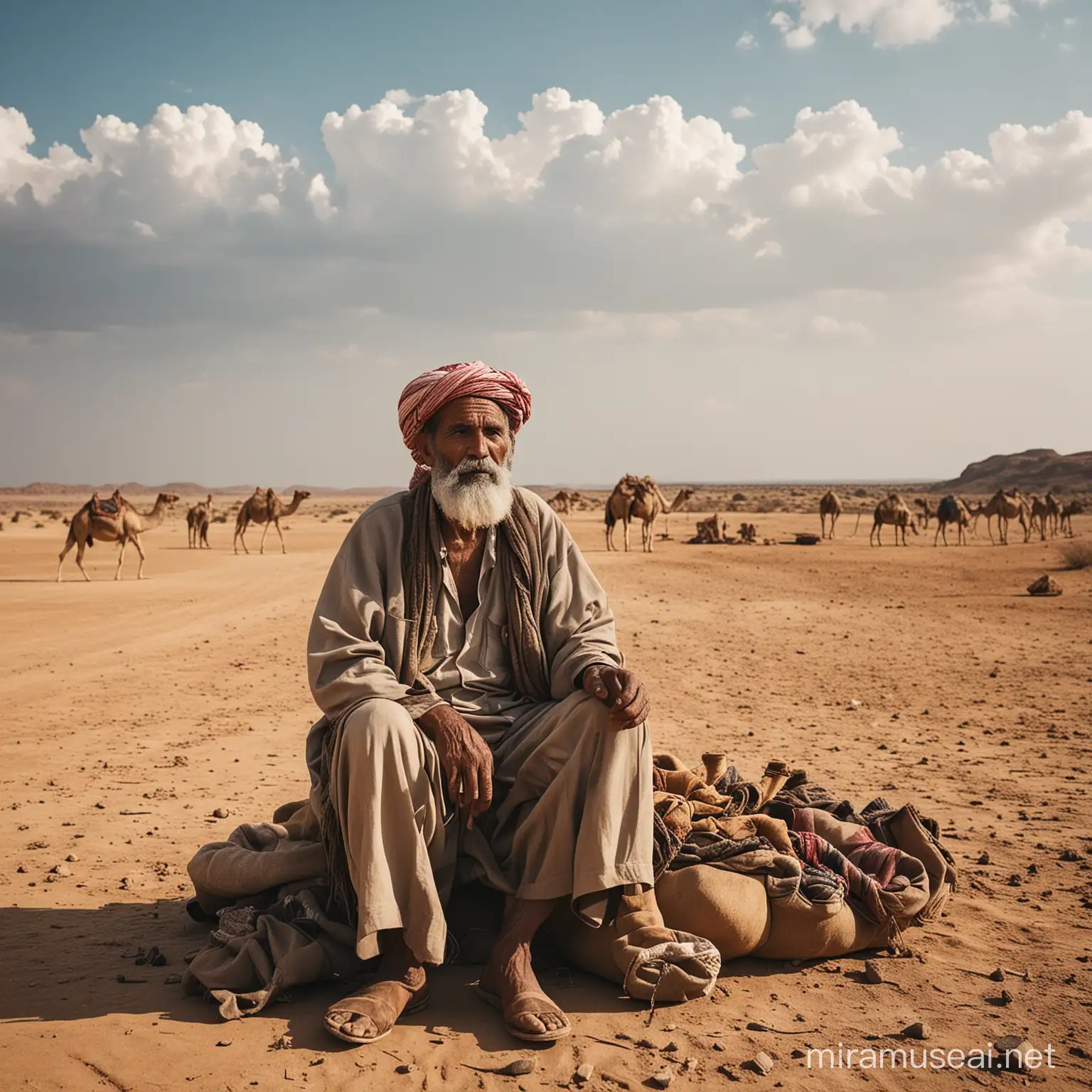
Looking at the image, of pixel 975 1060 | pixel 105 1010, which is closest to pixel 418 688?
pixel 105 1010

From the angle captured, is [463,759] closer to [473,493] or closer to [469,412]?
[473,493]

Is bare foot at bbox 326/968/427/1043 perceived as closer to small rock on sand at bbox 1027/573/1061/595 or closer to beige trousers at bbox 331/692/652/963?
beige trousers at bbox 331/692/652/963

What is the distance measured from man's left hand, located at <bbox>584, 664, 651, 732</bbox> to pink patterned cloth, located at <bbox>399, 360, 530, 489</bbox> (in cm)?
129

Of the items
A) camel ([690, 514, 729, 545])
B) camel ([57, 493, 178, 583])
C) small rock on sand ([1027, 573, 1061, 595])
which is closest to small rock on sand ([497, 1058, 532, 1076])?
small rock on sand ([1027, 573, 1061, 595])

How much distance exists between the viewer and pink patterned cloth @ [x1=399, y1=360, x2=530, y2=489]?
4.13 metres

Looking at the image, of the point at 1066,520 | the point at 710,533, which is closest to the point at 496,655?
the point at 710,533

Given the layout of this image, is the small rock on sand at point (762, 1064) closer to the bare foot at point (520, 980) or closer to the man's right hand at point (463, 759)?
the bare foot at point (520, 980)

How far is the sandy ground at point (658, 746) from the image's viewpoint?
3.12m

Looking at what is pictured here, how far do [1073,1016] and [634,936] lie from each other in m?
1.52

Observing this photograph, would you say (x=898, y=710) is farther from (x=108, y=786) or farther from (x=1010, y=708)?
(x=108, y=786)

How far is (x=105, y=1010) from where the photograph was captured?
3.34m

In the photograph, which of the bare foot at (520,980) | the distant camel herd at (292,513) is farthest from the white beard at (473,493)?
the distant camel herd at (292,513)

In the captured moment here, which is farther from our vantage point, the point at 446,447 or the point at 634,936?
the point at 446,447

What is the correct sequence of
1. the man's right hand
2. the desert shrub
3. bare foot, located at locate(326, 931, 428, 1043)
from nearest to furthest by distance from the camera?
bare foot, located at locate(326, 931, 428, 1043)
the man's right hand
the desert shrub
